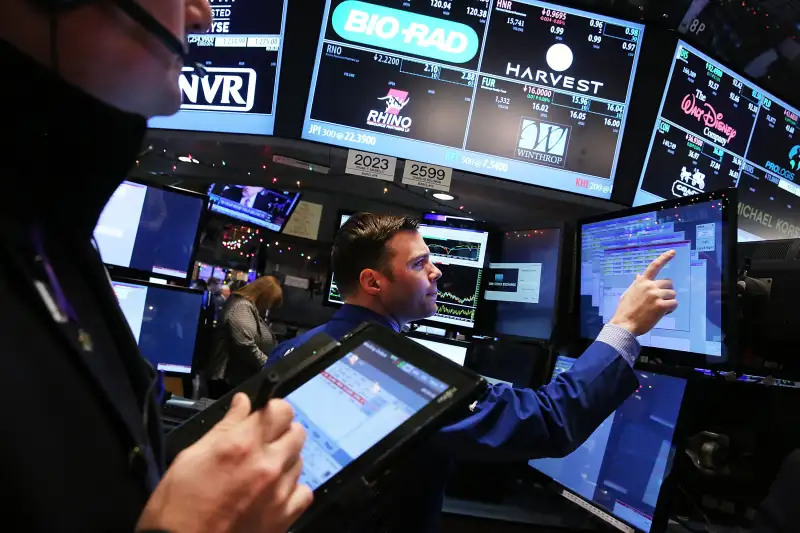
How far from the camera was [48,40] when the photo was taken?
1.90 ft

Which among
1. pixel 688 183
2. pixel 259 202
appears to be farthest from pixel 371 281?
pixel 259 202

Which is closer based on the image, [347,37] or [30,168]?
[30,168]

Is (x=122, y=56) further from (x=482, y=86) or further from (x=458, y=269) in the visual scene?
(x=482, y=86)

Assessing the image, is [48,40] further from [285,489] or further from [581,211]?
[581,211]

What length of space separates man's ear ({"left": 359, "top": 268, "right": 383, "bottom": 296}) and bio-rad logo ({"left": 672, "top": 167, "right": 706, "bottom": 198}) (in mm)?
1783

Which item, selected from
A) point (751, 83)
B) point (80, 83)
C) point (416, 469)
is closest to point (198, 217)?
point (416, 469)

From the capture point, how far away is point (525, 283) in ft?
7.40

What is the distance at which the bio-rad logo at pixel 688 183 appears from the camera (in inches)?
110

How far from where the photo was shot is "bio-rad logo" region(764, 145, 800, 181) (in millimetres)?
3178

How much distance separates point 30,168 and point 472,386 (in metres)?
0.61

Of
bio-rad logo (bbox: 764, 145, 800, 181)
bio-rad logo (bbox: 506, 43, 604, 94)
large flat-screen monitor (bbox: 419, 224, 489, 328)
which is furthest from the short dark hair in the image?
bio-rad logo (bbox: 764, 145, 800, 181)

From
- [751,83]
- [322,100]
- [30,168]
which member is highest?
[751,83]

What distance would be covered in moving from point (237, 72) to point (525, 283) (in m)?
1.68

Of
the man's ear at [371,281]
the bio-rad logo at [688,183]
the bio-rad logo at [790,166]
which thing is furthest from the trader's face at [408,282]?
the bio-rad logo at [790,166]
